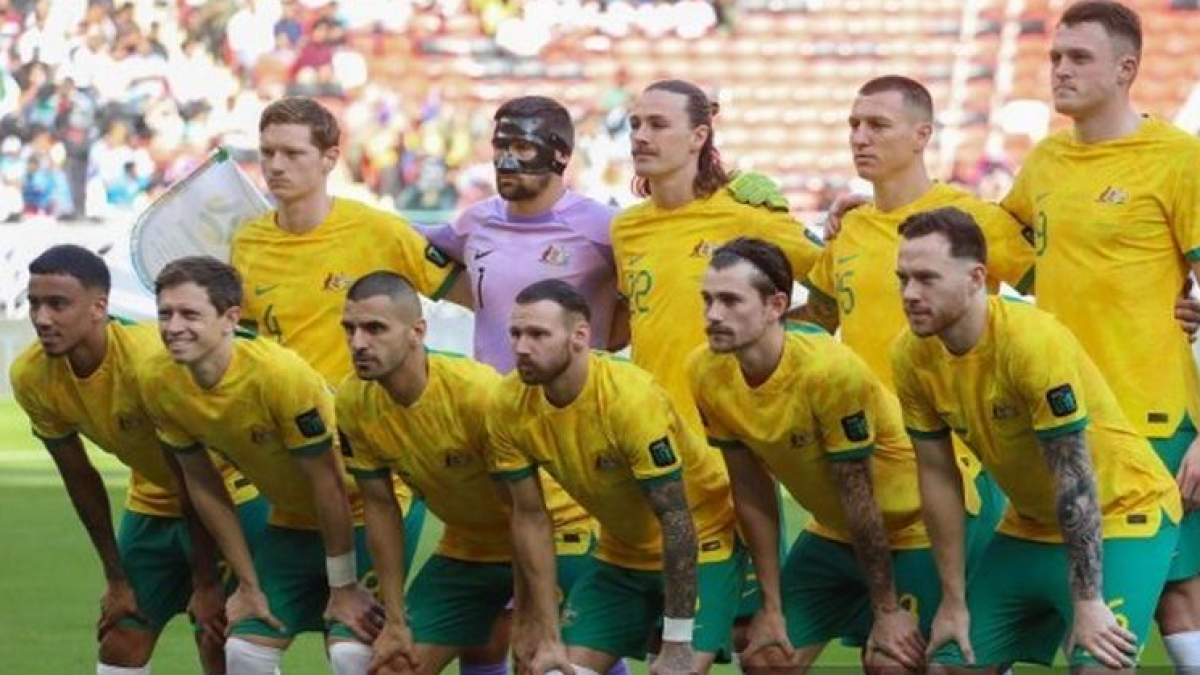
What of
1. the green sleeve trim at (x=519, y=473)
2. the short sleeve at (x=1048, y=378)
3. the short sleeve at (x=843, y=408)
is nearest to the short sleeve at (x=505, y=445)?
the green sleeve trim at (x=519, y=473)

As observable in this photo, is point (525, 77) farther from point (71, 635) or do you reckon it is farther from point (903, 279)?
point (903, 279)

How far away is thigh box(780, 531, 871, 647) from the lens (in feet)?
27.7

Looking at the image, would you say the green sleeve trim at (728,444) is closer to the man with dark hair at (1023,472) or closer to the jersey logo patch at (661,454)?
the jersey logo patch at (661,454)

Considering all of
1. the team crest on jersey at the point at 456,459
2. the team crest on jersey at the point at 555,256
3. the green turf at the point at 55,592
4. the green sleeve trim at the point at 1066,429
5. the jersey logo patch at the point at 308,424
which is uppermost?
the team crest on jersey at the point at 555,256

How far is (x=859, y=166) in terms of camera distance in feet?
28.8

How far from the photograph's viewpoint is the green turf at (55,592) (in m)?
10.7

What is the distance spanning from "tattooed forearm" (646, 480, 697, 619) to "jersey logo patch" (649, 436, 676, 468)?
2.5 inches

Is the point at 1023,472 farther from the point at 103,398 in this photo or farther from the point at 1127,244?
the point at 103,398

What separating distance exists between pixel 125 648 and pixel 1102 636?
374 centimetres

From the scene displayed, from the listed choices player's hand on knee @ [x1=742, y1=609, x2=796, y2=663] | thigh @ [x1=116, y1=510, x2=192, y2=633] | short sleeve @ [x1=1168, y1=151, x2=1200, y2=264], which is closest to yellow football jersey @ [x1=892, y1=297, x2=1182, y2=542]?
short sleeve @ [x1=1168, y1=151, x2=1200, y2=264]

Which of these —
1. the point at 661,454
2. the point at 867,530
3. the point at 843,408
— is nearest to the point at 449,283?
the point at 661,454

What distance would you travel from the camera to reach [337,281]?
30.7 ft

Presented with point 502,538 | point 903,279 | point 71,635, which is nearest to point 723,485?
point 502,538

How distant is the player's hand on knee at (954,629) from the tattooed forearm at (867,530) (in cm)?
34
